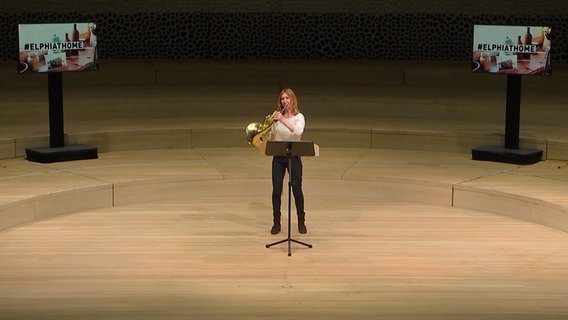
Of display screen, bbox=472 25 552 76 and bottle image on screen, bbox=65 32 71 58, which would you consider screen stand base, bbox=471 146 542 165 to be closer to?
display screen, bbox=472 25 552 76

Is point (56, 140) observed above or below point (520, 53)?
below

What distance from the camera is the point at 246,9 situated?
41.3 ft

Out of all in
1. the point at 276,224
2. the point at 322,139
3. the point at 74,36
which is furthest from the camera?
the point at 322,139

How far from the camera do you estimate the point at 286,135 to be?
734 centimetres

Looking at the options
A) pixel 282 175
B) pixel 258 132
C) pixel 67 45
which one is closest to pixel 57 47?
pixel 67 45

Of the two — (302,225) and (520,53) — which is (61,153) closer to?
(302,225)

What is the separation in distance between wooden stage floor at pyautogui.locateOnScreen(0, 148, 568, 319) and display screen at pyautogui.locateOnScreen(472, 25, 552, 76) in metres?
0.83

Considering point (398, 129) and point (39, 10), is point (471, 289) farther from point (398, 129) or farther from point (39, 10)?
point (39, 10)

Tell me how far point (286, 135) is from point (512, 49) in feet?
8.31

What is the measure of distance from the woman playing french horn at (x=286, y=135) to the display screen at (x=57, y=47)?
7.65 feet

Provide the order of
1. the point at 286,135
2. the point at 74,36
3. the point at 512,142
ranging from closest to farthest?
the point at 286,135, the point at 74,36, the point at 512,142

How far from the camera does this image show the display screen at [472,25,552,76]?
8.80 m

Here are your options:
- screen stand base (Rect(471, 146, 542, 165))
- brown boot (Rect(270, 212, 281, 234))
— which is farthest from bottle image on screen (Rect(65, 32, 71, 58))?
screen stand base (Rect(471, 146, 542, 165))

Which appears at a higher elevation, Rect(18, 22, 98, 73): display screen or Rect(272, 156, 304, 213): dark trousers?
Rect(18, 22, 98, 73): display screen
